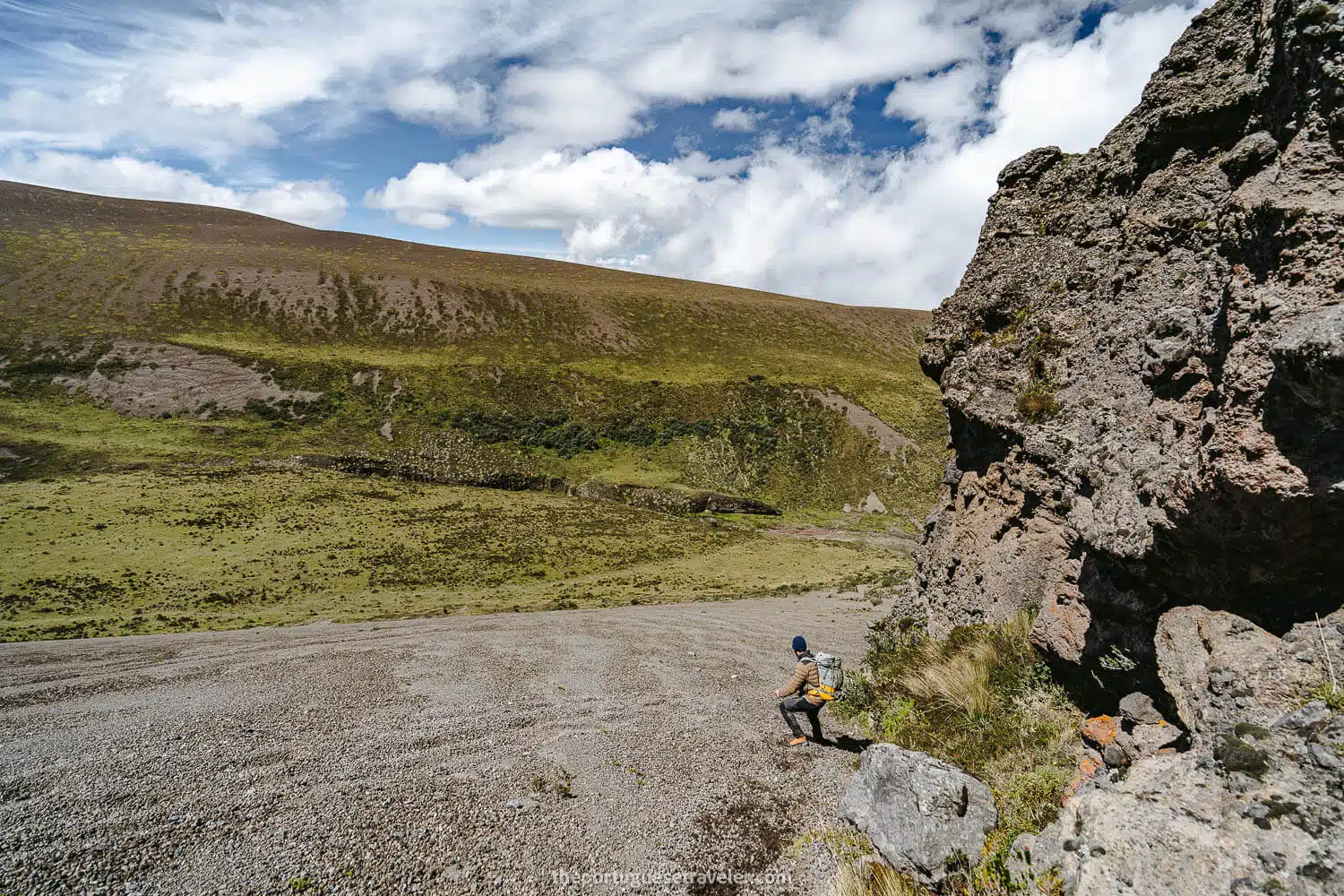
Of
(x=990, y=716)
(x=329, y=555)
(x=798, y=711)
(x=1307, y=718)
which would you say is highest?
(x=1307, y=718)

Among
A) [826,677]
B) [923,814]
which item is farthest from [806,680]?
[923,814]

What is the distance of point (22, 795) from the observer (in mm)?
9945

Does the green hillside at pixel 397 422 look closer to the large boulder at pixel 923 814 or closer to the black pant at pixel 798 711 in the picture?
the black pant at pixel 798 711

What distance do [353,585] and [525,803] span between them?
3172 cm

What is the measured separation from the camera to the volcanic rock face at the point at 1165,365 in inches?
224

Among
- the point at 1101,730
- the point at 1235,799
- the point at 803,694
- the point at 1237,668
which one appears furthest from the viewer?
the point at 803,694

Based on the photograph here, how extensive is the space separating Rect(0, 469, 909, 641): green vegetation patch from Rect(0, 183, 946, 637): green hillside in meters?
0.29

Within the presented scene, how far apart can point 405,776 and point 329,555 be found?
118ft

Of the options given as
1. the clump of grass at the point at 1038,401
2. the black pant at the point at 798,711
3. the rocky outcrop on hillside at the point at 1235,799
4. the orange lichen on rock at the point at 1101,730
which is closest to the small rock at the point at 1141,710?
the orange lichen on rock at the point at 1101,730

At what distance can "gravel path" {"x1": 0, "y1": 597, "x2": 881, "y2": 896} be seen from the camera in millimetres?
8562

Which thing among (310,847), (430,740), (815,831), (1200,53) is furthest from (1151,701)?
(430,740)

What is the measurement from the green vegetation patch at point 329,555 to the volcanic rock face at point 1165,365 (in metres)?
25.2

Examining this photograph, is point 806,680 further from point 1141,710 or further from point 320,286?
point 320,286

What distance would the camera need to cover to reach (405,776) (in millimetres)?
11031
